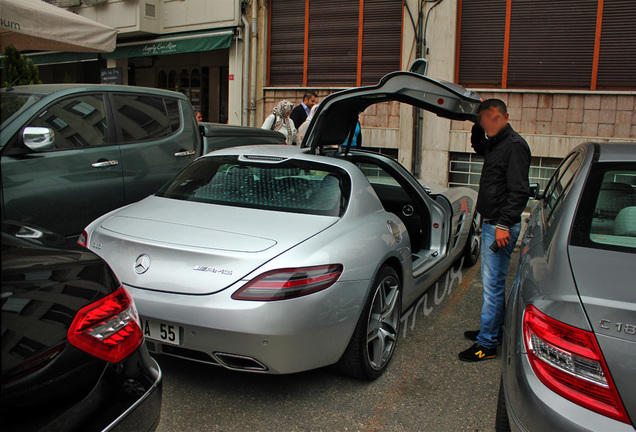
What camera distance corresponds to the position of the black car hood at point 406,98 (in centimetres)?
407

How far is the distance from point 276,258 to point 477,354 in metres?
1.73

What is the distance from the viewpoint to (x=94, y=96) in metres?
5.05

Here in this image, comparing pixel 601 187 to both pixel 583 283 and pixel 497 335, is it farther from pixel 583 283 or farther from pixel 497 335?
pixel 497 335

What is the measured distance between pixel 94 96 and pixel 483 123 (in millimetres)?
3404

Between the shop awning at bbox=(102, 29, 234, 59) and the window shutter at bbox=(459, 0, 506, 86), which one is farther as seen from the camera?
the shop awning at bbox=(102, 29, 234, 59)

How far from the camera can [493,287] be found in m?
3.78

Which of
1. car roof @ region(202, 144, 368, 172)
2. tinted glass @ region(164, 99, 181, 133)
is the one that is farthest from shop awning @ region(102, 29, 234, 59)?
car roof @ region(202, 144, 368, 172)

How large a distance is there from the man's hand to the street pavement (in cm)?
81

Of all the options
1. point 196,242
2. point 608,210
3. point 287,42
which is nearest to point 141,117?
point 196,242

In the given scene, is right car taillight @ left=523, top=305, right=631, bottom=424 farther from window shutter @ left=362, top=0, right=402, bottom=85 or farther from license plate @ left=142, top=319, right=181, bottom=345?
window shutter @ left=362, top=0, right=402, bottom=85

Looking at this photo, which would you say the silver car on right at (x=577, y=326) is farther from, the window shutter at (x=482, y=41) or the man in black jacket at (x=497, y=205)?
the window shutter at (x=482, y=41)

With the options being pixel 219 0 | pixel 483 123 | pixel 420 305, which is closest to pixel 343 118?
pixel 483 123

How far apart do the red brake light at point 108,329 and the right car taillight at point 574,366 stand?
58.0 inches

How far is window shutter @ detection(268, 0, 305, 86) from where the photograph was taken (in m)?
12.0
